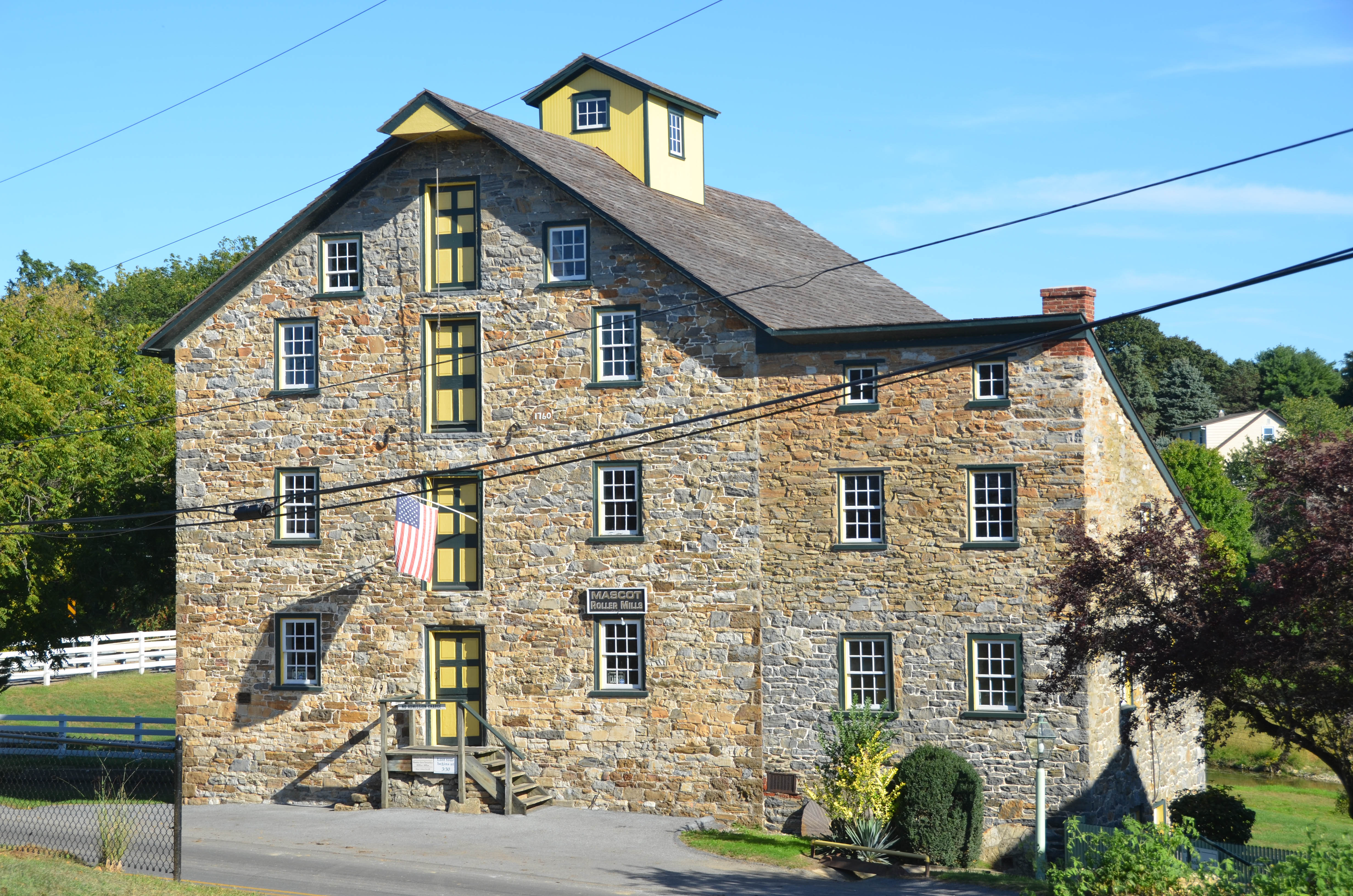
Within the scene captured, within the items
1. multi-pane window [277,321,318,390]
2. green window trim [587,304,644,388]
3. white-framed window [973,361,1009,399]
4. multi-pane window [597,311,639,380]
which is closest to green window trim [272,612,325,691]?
multi-pane window [277,321,318,390]

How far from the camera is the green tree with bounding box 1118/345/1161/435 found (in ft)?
253

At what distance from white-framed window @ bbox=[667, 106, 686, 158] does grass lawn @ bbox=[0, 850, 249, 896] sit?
21754 mm

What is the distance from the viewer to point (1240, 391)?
311 feet

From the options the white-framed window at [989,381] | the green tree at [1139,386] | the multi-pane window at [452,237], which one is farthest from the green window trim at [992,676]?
the green tree at [1139,386]

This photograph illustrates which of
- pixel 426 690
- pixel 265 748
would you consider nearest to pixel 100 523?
pixel 265 748

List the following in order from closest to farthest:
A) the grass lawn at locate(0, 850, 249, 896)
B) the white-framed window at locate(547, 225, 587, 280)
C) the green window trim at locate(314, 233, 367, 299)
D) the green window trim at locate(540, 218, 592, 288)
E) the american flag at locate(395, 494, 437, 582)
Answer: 1. the grass lawn at locate(0, 850, 249, 896)
2. the american flag at locate(395, 494, 437, 582)
3. the green window trim at locate(540, 218, 592, 288)
4. the white-framed window at locate(547, 225, 587, 280)
5. the green window trim at locate(314, 233, 367, 299)

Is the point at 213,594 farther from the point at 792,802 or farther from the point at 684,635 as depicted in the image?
the point at 792,802

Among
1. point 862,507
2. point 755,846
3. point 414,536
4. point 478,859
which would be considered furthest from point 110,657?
point 862,507

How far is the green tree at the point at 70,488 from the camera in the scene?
110ft

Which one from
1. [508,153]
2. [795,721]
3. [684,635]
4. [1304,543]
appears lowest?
[795,721]

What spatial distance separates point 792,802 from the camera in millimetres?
26125

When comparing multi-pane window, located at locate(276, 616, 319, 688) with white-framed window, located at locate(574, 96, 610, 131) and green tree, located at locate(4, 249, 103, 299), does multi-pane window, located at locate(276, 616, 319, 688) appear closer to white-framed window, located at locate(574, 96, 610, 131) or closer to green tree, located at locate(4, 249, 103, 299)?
white-framed window, located at locate(574, 96, 610, 131)

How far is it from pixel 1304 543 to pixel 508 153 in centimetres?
1653

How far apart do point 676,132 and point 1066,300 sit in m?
12.3
